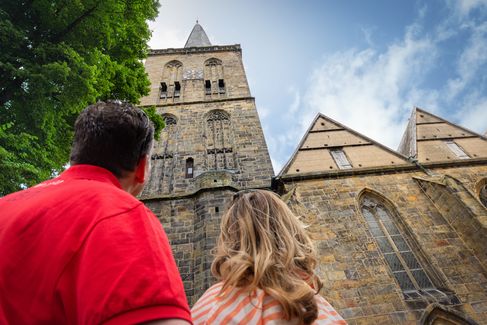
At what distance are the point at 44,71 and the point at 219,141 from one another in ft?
27.9

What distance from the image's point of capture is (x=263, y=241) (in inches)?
58.9

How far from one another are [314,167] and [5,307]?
9.47 m

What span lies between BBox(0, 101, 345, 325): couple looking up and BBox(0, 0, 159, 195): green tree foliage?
3644 mm

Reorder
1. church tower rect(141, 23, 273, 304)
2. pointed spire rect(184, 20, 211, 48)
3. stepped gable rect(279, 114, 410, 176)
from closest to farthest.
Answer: church tower rect(141, 23, 273, 304)
stepped gable rect(279, 114, 410, 176)
pointed spire rect(184, 20, 211, 48)

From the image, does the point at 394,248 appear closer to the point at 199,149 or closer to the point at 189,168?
the point at 189,168

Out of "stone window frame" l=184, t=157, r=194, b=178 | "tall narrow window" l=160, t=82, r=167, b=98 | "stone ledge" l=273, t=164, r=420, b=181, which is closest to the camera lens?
"stone ledge" l=273, t=164, r=420, b=181

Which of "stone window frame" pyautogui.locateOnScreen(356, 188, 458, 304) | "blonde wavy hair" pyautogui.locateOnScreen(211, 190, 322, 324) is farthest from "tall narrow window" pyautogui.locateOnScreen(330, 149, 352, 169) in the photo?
"blonde wavy hair" pyautogui.locateOnScreen(211, 190, 322, 324)

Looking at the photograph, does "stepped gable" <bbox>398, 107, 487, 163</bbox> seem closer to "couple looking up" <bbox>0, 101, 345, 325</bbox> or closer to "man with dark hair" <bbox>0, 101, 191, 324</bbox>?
"couple looking up" <bbox>0, 101, 345, 325</bbox>

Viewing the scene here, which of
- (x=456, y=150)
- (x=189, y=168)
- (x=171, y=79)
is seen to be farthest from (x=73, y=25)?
(x=171, y=79)

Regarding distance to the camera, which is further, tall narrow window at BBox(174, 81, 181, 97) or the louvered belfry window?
tall narrow window at BBox(174, 81, 181, 97)

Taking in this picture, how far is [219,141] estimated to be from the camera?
41.2ft

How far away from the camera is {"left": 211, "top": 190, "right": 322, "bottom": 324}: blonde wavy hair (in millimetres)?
1248

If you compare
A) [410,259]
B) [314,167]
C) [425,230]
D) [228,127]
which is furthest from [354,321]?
[228,127]

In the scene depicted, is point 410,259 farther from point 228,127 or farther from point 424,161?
point 228,127
